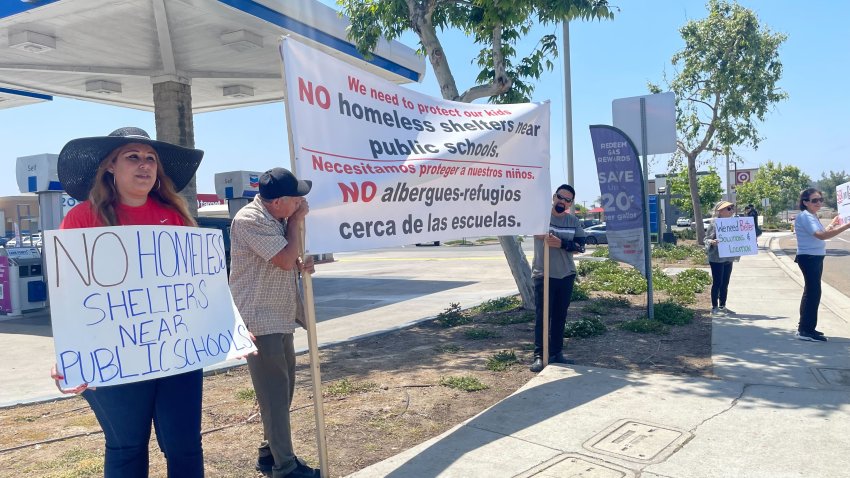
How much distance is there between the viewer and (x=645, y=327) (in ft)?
25.3

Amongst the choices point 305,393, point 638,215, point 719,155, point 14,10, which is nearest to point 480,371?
point 305,393

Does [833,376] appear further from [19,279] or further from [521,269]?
[19,279]

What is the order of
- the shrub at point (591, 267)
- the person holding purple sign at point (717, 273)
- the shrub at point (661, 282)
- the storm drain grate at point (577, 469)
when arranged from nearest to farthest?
the storm drain grate at point (577, 469) < the person holding purple sign at point (717, 273) < the shrub at point (661, 282) < the shrub at point (591, 267)

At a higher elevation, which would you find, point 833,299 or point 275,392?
point 275,392

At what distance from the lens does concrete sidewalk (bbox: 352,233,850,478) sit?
12.2 feet

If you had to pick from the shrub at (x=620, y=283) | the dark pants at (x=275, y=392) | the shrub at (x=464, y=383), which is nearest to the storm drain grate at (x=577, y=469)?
the dark pants at (x=275, y=392)

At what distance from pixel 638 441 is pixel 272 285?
2576 millimetres

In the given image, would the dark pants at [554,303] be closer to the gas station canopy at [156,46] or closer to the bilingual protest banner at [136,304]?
the bilingual protest banner at [136,304]

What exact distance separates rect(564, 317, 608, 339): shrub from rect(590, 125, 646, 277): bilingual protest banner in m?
1.11

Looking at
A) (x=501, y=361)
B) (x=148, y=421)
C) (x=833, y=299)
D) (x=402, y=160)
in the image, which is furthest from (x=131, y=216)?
(x=833, y=299)

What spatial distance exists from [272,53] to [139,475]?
1165 centimetres

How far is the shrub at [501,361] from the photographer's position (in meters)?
6.11

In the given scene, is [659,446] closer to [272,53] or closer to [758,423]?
[758,423]

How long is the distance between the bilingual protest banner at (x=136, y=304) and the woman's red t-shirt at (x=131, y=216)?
0.34 feet
